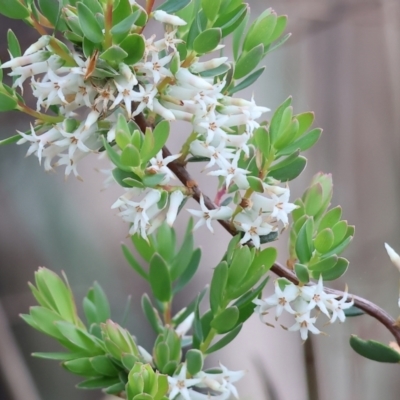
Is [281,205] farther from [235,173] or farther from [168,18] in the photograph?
[168,18]

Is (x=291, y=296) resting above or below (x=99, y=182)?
below

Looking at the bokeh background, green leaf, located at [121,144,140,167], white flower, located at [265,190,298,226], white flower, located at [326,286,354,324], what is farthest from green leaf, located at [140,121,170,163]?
the bokeh background

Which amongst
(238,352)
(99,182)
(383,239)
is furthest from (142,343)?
(383,239)

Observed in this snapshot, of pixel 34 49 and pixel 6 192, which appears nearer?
pixel 34 49

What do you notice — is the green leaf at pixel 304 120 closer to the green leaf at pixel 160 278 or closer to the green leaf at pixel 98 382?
the green leaf at pixel 160 278

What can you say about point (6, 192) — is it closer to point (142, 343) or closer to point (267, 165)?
point (142, 343)

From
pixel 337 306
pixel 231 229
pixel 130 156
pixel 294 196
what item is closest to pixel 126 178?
pixel 130 156

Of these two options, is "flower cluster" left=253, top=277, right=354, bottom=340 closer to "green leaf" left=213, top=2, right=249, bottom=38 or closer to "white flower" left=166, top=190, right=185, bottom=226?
"white flower" left=166, top=190, right=185, bottom=226
